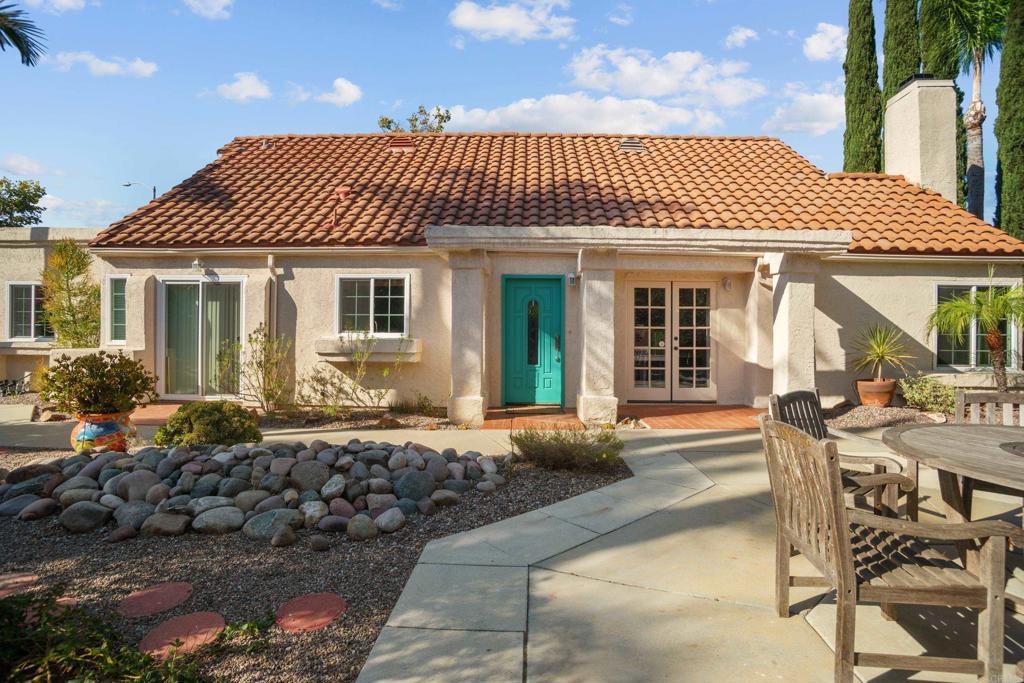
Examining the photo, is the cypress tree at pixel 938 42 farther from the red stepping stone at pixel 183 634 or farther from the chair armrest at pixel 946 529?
the red stepping stone at pixel 183 634

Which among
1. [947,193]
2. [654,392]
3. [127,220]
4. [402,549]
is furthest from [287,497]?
[947,193]

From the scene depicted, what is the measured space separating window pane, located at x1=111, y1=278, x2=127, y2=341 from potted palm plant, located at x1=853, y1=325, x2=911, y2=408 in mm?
13910

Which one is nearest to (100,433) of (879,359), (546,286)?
(546,286)

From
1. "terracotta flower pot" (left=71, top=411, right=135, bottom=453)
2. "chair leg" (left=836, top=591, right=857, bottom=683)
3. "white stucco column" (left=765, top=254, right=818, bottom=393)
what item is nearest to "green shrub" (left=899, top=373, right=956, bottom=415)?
"white stucco column" (left=765, top=254, right=818, bottom=393)

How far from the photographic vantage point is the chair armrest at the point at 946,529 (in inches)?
92.8

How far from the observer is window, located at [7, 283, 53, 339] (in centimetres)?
1349

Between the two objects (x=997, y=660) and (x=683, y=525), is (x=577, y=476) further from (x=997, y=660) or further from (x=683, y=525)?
(x=997, y=660)

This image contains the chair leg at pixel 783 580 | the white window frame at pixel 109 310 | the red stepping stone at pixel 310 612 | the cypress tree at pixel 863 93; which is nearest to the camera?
the red stepping stone at pixel 310 612

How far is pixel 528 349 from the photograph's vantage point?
34.9 feet

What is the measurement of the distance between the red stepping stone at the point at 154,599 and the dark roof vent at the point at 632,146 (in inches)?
502

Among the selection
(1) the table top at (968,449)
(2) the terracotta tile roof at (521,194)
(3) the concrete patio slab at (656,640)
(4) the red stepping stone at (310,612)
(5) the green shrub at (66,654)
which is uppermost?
(2) the terracotta tile roof at (521,194)

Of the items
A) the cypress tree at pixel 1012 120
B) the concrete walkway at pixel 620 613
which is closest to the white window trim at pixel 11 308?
the concrete walkway at pixel 620 613

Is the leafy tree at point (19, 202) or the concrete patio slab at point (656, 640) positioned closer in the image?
the concrete patio slab at point (656, 640)

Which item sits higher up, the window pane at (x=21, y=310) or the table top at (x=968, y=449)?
the window pane at (x=21, y=310)
